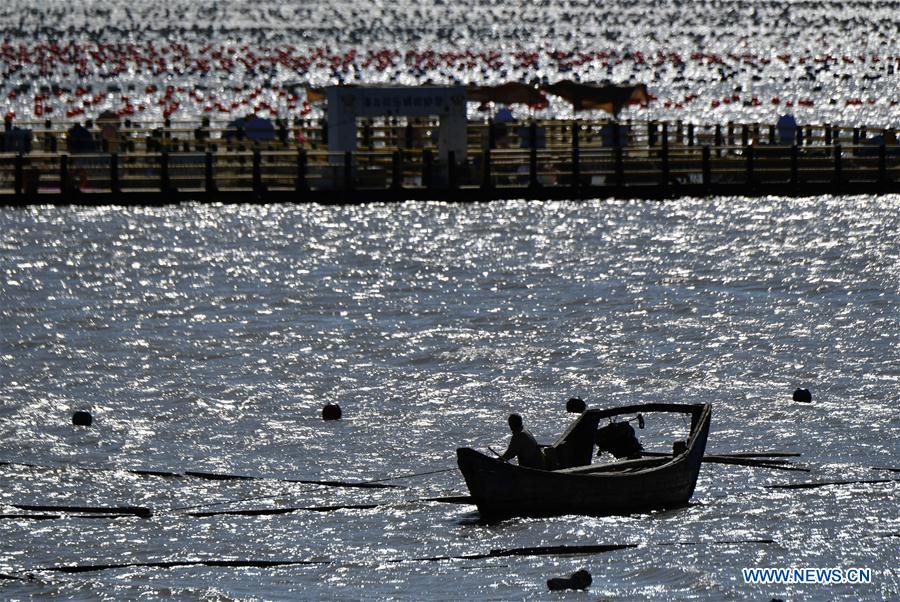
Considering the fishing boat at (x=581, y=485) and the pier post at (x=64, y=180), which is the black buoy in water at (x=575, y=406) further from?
the pier post at (x=64, y=180)

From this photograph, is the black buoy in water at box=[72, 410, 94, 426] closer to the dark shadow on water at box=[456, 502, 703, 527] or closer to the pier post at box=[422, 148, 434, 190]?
the dark shadow on water at box=[456, 502, 703, 527]

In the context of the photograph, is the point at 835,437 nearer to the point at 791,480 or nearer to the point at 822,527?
the point at 791,480

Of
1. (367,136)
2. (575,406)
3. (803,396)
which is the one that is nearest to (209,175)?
(367,136)

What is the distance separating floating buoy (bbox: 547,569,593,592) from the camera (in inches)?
722

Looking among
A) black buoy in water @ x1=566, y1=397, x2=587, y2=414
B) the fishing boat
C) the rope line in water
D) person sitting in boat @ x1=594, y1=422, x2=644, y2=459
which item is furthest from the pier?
the rope line in water

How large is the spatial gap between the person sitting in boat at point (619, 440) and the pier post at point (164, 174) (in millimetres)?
29093

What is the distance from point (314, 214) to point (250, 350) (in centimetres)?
2063

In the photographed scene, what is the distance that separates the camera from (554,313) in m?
36.4

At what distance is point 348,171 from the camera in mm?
49500

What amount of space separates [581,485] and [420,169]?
3094 cm

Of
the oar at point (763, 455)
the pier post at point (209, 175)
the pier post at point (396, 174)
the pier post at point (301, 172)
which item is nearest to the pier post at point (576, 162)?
the pier post at point (396, 174)

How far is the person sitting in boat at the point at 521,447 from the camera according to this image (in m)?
20.8

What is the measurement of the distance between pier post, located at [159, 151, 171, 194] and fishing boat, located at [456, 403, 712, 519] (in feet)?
97.2

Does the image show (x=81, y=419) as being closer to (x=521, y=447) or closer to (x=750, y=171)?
Answer: (x=521, y=447)
